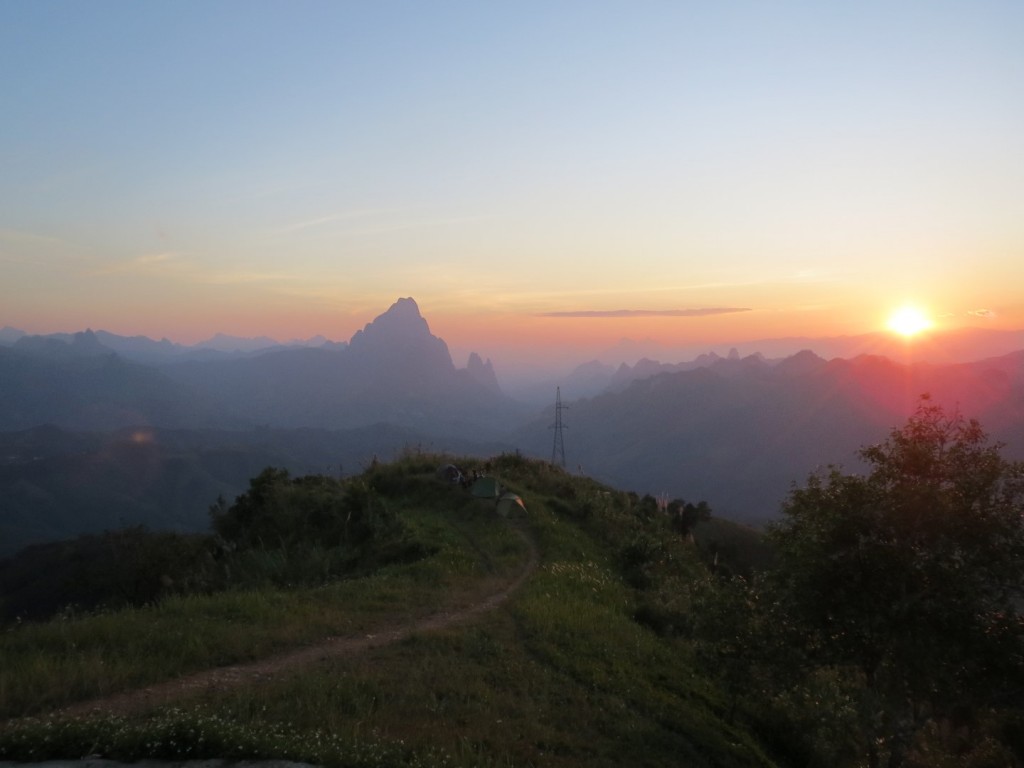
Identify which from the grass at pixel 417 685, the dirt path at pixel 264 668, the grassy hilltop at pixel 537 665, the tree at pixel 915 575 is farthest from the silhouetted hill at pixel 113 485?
the tree at pixel 915 575

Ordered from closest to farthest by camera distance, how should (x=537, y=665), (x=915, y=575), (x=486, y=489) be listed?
(x=915, y=575)
(x=537, y=665)
(x=486, y=489)

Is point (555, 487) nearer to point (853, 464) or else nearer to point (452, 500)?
point (452, 500)

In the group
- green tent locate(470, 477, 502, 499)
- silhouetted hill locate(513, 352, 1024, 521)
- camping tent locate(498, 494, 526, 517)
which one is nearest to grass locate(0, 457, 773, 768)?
camping tent locate(498, 494, 526, 517)

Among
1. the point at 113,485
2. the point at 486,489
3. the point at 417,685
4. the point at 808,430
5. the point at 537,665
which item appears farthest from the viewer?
the point at 808,430

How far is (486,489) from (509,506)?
1692 millimetres

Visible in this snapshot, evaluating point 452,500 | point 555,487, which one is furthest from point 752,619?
point 555,487

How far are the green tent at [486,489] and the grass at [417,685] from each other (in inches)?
286

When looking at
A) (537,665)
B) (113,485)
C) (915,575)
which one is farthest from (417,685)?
(113,485)

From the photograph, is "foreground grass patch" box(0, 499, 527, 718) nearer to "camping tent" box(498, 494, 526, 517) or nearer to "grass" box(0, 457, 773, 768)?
"grass" box(0, 457, 773, 768)

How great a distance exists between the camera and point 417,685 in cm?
1011

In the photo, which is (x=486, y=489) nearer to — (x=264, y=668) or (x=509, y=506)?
(x=509, y=506)

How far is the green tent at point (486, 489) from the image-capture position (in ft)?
86.6

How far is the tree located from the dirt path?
23.0ft

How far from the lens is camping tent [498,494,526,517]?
2508cm
